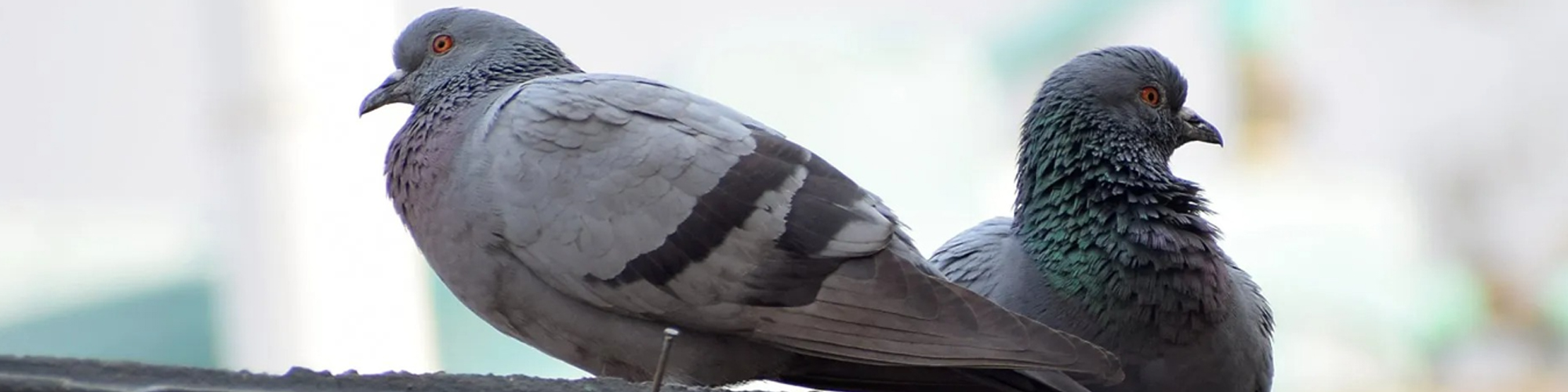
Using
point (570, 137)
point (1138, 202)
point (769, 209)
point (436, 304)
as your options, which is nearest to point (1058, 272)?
A: point (1138, 202)

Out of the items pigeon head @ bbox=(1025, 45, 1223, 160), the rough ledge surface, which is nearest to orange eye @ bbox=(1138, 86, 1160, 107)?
pigeon head @ bbox=(1025, 45, 1223, 160)

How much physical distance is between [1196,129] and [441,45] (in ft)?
5.08

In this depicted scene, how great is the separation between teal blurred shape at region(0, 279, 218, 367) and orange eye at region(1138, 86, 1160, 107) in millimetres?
7875

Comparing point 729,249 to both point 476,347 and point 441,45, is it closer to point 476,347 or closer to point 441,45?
point 441,45

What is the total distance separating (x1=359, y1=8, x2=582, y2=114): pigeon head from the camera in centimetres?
332

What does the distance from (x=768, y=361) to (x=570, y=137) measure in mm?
494

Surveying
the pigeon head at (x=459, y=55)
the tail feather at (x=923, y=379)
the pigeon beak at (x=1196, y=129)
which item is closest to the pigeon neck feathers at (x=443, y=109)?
the pigeon head at (x=459, y=55)

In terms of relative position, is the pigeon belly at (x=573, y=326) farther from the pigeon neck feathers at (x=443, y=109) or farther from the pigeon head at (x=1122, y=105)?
the pigeon head at (x=1122, y=105)

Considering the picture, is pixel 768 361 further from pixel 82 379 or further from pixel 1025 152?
pixel 82 379

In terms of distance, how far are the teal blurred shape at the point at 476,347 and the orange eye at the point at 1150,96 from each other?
587 centimetres

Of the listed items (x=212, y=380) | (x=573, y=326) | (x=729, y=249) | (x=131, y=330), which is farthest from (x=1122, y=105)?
(x=131, y=330)

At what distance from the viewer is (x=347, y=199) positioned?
8852 mm

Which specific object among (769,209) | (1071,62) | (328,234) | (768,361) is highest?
(1071,62)

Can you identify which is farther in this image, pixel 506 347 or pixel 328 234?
pixel 506 347
